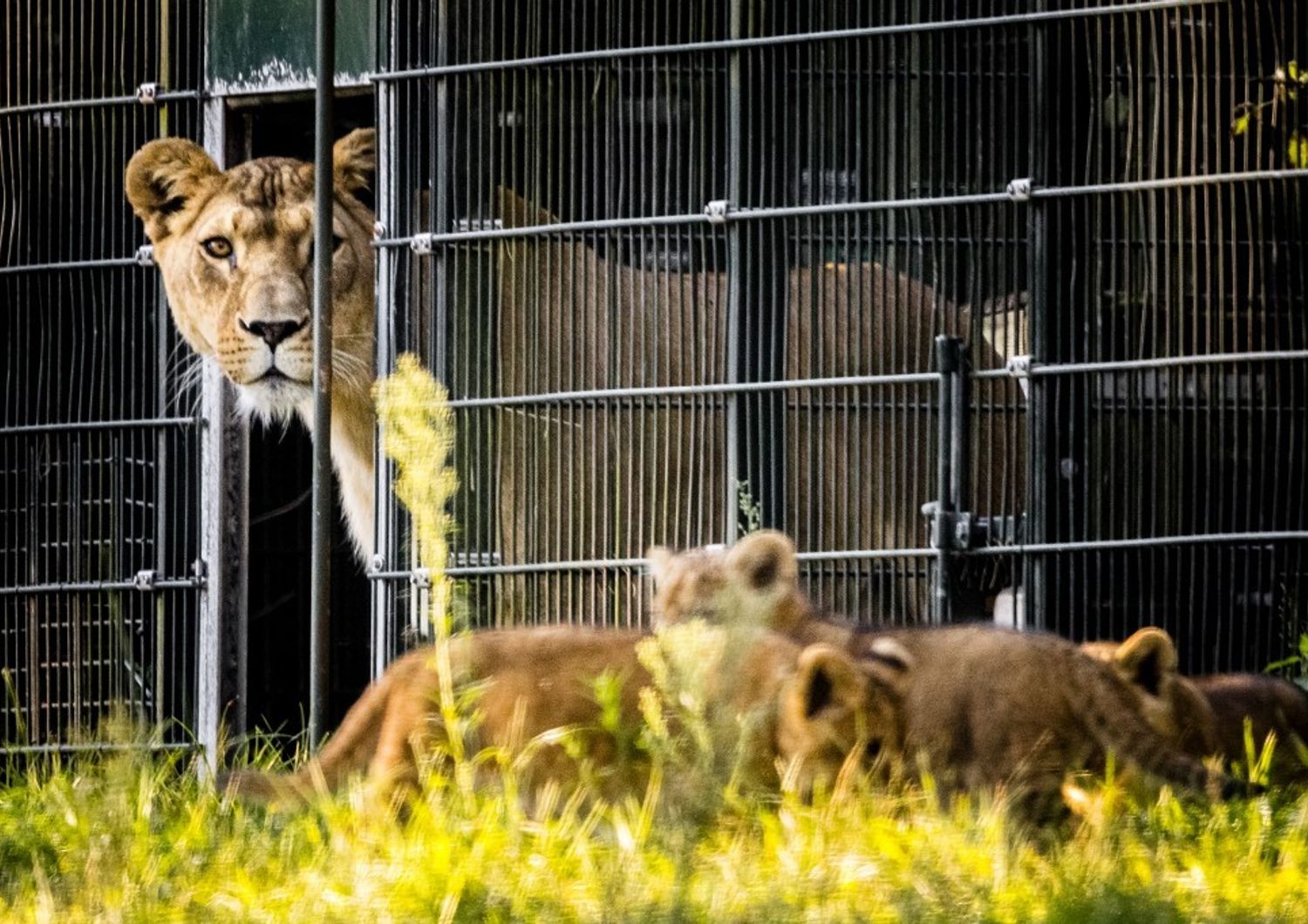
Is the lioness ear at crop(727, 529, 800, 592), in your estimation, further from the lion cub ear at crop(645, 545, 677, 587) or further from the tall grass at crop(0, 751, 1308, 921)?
the tall grass at crop(0, 751, 1308, 921)

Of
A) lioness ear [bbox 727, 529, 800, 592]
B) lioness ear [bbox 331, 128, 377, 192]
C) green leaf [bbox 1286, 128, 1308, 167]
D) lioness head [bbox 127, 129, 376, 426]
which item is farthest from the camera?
lioness ear [bbox 331, 128, 377, 192]

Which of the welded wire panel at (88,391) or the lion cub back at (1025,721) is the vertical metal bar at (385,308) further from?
the lion cub back at (1025,721)

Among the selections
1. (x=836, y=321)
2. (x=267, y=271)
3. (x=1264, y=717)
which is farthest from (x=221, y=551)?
(x=1264, y=717)

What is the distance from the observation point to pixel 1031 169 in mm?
7047

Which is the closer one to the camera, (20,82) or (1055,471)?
(1055,471)

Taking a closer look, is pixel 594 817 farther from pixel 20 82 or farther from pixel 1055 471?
pixel 20 82

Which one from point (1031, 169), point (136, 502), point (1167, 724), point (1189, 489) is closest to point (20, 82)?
point (136, 502)

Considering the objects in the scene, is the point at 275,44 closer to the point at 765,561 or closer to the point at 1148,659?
the point at 765,561

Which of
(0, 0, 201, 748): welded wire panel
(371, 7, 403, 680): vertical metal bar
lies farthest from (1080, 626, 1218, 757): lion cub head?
(0, 0, 201, 748): welded wire panel

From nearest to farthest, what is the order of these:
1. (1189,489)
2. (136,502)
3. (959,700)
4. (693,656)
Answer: (693,656), (959,700), (1189,489), (136,502)

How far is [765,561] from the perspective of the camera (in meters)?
6.54

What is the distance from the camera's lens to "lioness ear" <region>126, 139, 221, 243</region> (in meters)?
8.36

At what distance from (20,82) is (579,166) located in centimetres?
230

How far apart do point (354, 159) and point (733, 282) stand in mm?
2167
